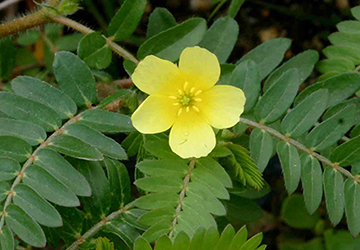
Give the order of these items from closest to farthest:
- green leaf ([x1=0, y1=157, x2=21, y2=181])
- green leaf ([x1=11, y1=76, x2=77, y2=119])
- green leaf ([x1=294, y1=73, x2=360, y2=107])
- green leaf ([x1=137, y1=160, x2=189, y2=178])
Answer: green leaf ([x1=0, y1=157, x2=21, y2=181]) < green leaf ([x1=137, y1=160, x2=189, y2=178]) < green leaf ([x1=11, y1=76, x2=77, y2=119]) < green leaf ([x1=294, y1=73, x2=360, y2=107])

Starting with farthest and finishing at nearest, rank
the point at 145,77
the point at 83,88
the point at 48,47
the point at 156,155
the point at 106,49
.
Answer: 1. the point at 48,47
2. the point at 106,49
3. the point at 83,88
4. the point at 156,155
5. the point at 145,77

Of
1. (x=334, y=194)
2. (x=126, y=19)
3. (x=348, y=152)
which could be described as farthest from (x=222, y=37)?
(x=334, y=194)

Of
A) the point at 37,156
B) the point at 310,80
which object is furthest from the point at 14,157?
the point at 310,80

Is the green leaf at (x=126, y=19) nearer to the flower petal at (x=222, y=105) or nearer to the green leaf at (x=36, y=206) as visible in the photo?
the flower petal at (x=222, y=105)

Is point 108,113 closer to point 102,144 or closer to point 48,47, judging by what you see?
point 102,144

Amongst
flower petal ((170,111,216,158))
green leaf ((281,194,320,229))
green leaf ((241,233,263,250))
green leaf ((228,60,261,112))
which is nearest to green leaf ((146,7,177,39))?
green leaf ((228,60,261,112))

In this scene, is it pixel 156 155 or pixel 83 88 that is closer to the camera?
pixel 156 155

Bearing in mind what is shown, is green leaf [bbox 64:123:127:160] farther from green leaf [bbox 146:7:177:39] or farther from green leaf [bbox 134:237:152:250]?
green leaf [bbox 146:7:177:39]
